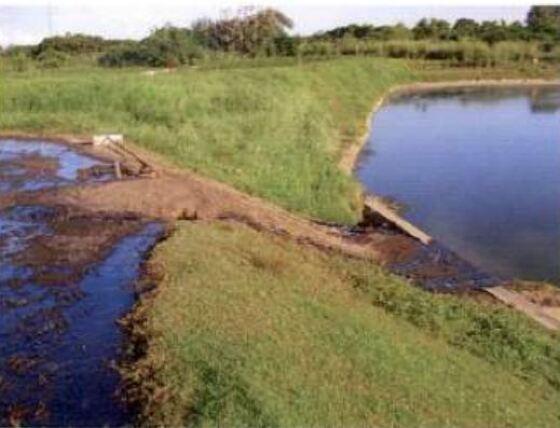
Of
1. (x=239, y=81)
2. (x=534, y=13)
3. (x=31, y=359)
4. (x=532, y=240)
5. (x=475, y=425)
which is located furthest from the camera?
(x=534, y=13)

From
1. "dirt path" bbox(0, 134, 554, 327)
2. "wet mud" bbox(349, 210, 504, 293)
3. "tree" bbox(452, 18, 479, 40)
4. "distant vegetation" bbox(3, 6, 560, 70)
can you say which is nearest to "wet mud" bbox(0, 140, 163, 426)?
"dirt path" bbox(0, 134, 554, 327)

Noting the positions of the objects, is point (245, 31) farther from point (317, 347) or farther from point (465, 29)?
point (317, 347)

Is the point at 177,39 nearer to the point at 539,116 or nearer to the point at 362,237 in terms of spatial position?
the point at 539,116

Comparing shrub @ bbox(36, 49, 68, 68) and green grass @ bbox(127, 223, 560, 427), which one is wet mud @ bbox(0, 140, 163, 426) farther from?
shrub @ bbox(36, 49, 68, 68)

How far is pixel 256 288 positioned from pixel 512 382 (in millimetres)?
3004

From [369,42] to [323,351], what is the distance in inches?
2079

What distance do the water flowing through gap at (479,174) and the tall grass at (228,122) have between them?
1801mm

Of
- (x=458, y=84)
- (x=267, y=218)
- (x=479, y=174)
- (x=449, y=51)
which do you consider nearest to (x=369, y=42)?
(x=449, y=51)

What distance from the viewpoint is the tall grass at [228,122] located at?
1778 centimetres

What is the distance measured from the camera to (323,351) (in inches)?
313

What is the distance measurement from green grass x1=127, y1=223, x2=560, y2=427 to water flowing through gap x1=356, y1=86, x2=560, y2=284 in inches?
216

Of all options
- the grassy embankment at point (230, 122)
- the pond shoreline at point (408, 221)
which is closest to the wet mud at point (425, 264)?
the pond shoreline at point (408, 221)

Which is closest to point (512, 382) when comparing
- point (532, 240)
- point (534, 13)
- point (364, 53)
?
point (532, 240)

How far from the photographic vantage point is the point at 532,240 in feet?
55.7
